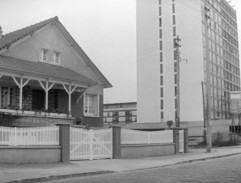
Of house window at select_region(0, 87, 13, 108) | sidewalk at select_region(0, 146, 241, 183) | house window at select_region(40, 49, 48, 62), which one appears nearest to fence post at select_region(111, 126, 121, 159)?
sidewalk at select_region(0, 146, 241, 183)

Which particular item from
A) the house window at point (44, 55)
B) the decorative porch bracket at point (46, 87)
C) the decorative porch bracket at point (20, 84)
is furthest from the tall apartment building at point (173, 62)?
the decorative porch bracket at point (20, 84)

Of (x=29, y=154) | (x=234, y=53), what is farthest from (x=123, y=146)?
(x=234, y=53)

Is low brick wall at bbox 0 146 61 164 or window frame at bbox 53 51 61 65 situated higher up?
window frame at bbox 53 51 61 65

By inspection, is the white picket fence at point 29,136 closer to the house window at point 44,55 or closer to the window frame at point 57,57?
the house window at point 44,55

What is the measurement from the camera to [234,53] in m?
116

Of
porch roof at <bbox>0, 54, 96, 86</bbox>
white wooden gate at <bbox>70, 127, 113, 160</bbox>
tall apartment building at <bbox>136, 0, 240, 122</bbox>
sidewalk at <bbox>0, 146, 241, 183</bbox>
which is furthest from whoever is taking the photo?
tall apartment building at <bbox>136, 0, 240, 122</bbox>

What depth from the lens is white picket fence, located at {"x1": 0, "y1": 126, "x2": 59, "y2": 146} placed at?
56.1ft

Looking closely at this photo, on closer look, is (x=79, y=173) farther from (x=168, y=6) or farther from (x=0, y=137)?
(x=168, y=6)

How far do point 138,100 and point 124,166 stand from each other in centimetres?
7892

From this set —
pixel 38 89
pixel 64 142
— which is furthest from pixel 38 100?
pixel 64 142

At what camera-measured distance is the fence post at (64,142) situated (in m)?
19.1

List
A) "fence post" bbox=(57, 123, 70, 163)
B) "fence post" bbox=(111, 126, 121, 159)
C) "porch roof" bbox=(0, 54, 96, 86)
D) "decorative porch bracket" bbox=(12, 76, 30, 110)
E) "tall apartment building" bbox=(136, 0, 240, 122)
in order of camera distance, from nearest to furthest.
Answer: "fence post" bbox=(57, 123, 70, 163) < "fence post" bbox=(111, 126, 121, 159) < "porch roof" bbox=(0, 54, 96, 86) < "decorative porch bracket" bbox=(12, 76, 30, 110) < "tall apartment building" bbox=(136, 0, 240, 122)

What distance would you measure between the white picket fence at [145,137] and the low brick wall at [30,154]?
4961mm

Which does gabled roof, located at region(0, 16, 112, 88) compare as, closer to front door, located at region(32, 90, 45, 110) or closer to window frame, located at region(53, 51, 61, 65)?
window frame, located at region(53, 51, 61, 65)
